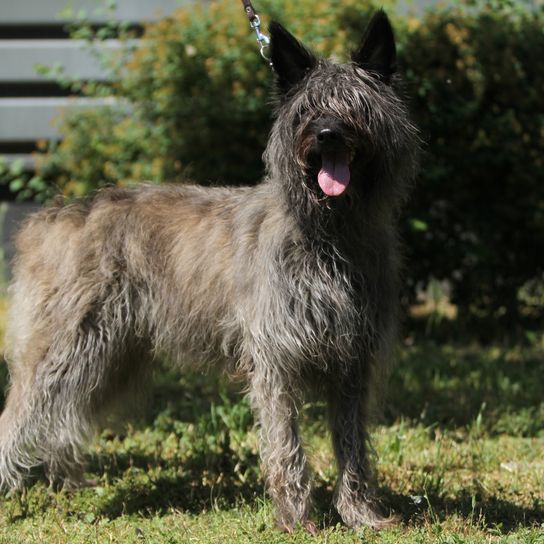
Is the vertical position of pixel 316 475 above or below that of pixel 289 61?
below

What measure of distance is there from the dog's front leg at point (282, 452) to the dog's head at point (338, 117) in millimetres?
976

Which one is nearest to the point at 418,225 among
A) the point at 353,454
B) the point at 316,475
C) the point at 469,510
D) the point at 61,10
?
the point at 316,475

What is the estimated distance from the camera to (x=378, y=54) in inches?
169

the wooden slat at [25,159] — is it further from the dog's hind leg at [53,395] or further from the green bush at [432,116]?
the dog's hind leg at [53,395]

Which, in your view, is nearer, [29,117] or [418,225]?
[418,225]

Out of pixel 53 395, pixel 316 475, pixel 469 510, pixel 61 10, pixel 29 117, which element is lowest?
pixel 316 475

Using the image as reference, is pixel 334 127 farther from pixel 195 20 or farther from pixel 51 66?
pixel 51 66

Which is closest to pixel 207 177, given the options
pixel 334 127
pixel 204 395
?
pixel 204 395

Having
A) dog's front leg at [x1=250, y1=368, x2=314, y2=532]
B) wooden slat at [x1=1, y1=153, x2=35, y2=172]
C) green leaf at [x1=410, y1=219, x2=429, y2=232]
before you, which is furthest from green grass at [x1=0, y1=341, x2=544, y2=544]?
wooden slat at [x1=1, y1=153, x2=35, y2=172]

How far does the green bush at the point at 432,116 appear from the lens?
26.4 feet

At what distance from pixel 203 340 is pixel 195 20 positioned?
4258mm

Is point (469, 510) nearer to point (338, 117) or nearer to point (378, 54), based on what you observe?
point (338, 117)

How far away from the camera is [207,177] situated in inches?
330

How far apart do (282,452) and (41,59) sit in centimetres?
727
